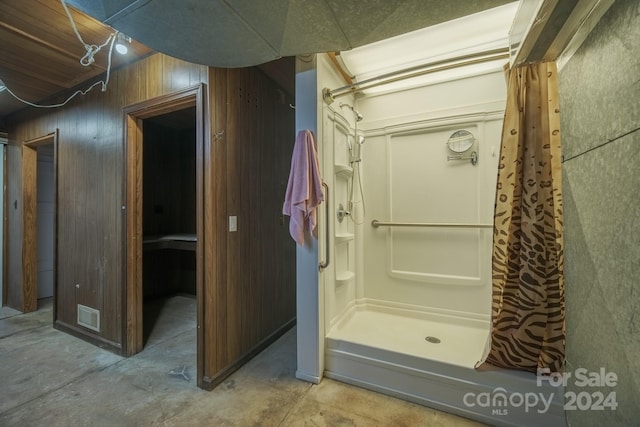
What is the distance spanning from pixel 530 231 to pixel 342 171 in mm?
1379

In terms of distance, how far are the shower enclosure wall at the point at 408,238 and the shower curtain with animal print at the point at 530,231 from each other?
1.19 feet

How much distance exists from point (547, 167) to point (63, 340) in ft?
13.9

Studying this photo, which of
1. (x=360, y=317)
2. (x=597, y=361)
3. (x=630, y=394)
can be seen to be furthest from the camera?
(x=360, y=317)

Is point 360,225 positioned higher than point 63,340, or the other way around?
point 360,225

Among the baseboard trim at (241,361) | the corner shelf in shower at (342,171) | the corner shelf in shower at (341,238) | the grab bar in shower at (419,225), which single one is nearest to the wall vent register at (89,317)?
the baseboard trim at (241,361)

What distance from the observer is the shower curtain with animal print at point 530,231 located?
1.40 m

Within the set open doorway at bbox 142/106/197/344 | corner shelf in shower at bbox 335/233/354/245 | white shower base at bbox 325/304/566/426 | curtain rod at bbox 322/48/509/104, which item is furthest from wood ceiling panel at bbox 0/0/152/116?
white shower base at bbox 325/304/566/426

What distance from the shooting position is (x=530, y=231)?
57.1 inches

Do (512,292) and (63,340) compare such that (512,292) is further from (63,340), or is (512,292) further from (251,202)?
(63,340)

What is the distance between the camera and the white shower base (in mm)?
1433

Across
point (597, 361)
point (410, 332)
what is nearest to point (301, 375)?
point (410, 332)

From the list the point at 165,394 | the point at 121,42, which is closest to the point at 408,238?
the point at 165,394

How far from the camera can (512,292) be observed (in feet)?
4.99

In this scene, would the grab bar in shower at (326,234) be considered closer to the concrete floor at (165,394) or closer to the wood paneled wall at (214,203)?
the wood paneled wall at (214,203)
